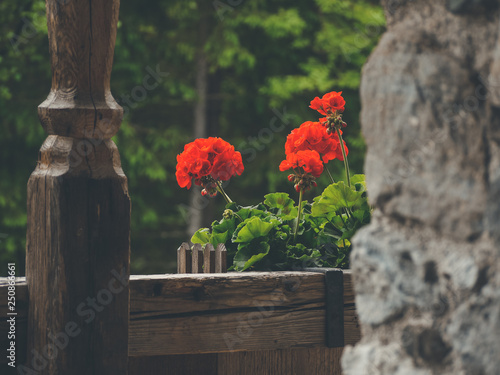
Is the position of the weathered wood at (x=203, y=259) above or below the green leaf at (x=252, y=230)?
below

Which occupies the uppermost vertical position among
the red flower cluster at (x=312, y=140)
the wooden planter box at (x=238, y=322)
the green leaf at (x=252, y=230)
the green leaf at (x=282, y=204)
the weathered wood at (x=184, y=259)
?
the red flower cluster at (x=312, y=140)

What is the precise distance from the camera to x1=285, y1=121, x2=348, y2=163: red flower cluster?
2.92 m

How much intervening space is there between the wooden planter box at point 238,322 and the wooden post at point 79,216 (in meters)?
0.13

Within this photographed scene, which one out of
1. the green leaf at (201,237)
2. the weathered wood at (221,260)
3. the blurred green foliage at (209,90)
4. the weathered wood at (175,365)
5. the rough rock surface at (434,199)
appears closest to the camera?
the rough rock surface at (434,199)

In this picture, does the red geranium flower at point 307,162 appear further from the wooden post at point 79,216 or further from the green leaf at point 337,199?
the wooden post at point 79,216

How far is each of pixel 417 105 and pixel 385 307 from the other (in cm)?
35

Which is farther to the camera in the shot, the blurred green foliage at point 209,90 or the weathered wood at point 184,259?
the blurred green foliage at point 209,90

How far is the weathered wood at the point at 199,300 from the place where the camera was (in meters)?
2.21

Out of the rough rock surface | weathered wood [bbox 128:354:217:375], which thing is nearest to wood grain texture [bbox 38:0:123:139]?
weathered wood [bbox 128:354:217:375]

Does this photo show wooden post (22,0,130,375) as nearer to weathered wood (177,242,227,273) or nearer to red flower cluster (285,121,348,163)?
weathered wood (177,242,227,273)

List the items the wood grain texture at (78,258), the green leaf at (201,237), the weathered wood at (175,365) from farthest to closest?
the green leaf at (201,237), the weathered wood at (175,365), the wood grain texture at (78,258)

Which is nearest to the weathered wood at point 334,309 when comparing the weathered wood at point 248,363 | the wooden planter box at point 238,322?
the wooden planter box at point 238,322

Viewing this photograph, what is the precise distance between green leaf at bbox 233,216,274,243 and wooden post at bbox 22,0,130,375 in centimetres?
73

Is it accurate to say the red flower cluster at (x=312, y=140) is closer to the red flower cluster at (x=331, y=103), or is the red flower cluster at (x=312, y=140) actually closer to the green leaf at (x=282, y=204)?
the red flower cluster at (x=331, y=103)
